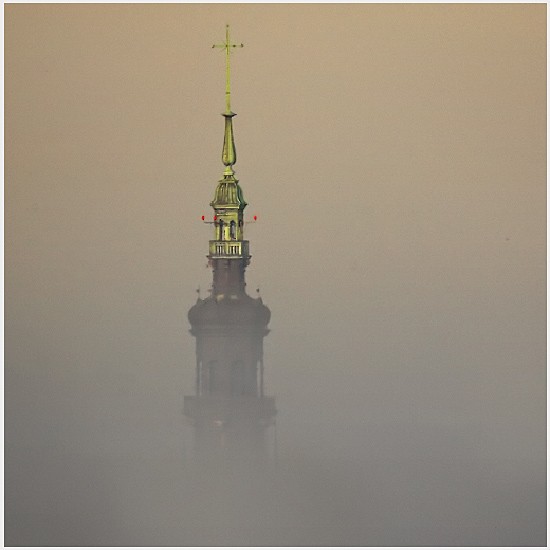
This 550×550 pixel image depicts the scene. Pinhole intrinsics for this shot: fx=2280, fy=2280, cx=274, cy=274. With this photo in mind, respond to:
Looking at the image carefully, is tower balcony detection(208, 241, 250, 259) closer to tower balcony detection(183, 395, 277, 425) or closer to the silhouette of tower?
the silhouette of tower

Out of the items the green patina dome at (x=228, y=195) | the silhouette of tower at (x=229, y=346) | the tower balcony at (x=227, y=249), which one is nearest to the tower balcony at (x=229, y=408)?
the silhouette of tower at (x=229, y=346)

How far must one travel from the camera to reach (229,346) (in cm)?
2122

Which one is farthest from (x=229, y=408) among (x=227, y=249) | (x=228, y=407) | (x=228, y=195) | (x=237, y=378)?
(x=228, y=195)

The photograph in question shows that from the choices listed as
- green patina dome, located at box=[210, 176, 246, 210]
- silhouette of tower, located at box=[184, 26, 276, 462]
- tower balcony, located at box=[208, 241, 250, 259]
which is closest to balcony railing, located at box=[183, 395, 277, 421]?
silhouette of tower, located at box=[184, 26, 276, 462]

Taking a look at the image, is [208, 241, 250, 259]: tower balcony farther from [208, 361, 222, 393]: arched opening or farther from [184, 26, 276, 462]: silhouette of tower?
[208, 361, 222, 393]: arched opening

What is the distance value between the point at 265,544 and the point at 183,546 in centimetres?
75

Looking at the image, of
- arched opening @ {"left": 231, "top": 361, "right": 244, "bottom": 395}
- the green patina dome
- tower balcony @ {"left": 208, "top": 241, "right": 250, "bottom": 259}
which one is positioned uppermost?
the green patina dome

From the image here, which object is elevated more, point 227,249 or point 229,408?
point 227,249

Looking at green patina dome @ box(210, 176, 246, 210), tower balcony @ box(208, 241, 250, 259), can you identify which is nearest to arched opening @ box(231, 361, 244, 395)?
tower balcony @ box(208, 241, 250, 259)

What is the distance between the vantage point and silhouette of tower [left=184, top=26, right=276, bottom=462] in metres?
21.1

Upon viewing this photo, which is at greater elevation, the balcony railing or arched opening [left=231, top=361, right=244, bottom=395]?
arched opening [left=231, top=361, right=244, bottom=395]

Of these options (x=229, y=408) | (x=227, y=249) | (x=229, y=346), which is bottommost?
(x=229, y=408)

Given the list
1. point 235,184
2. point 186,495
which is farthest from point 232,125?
point 186,495

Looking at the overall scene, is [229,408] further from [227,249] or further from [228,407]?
[227,249]
